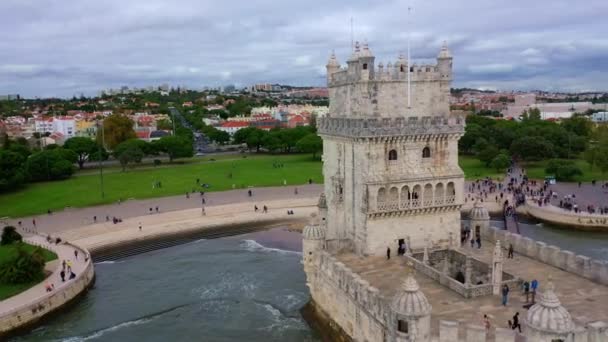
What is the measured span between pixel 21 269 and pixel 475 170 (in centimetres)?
6368

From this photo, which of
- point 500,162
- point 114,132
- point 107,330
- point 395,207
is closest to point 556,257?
point 395,207

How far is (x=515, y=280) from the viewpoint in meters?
25.3

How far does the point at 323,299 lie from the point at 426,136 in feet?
Answer: 35.4

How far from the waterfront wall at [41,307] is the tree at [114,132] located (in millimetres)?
74050

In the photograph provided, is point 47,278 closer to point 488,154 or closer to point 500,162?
point 500,162

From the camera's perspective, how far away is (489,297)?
24.4 m

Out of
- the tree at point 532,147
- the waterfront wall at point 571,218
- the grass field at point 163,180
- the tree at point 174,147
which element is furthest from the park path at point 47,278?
the tree at point 532,147

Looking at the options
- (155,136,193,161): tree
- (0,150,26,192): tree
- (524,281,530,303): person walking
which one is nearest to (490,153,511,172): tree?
(155,136,193,161): tree

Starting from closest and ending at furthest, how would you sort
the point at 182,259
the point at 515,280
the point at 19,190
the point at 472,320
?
the point at 472,320 → the point at 515,280 → the point at 182,259 → the point at 19,190

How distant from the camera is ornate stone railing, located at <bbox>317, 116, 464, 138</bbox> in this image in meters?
28.8

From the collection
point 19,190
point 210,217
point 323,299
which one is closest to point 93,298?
point 323,299

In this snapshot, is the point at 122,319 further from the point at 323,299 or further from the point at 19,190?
the point at 19,190

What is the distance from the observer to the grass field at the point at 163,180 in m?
63.6

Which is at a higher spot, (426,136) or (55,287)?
(426,136)
